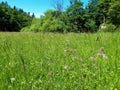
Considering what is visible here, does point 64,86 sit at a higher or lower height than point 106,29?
lower

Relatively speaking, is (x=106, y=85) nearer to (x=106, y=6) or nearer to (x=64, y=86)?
(x=64, y=86)

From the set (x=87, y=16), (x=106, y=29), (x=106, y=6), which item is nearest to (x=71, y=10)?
(x=87, y=16)

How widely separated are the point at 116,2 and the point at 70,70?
38.5 metres

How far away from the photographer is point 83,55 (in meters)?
3.77

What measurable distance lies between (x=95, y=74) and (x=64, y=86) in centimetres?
55

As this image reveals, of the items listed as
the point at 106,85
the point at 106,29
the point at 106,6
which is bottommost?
the point at 106,85

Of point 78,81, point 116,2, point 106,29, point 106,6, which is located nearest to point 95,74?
point 78,81

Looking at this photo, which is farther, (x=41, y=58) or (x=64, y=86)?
(x=41, y=58)

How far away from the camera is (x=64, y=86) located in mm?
2344

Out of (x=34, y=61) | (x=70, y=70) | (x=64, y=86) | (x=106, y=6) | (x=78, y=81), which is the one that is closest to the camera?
(x=64, y=86)

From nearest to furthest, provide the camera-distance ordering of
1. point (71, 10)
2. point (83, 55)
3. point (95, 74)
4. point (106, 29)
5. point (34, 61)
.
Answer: point (95, 74), point (34, 61), point (83, 55), point (106, 29), point (71, 10)

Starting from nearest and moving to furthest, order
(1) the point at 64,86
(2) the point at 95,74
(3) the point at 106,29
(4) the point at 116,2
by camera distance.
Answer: (1) the point at 64,86, (2) the point at 95,74, (3) the point at 106,29, (4) the point at 116,2

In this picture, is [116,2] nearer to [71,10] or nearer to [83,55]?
[71,10]

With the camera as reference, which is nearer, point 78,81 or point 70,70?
point 78,81
